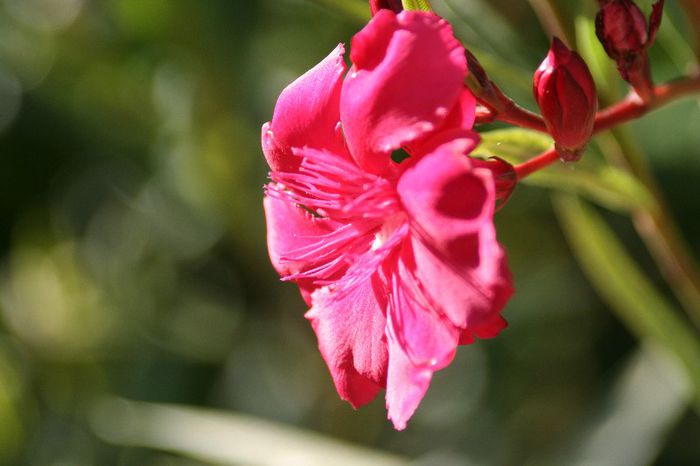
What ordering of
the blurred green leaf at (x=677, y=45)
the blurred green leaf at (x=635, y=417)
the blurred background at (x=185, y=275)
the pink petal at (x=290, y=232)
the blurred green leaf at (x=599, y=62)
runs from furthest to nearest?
the blurred background at (x=185, y=275) < the blurred green leaf at (x=635, y=417) < the blurred green leaf at (x=677, y=45) < the blurred green leaf at (x=599, y=62) < the pink petal at (x=290, y=232)

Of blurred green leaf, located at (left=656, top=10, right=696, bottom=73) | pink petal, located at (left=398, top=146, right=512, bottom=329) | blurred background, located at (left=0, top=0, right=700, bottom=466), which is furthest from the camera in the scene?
blurred background, located at (left=0, top=0, right=700, bottom=466)

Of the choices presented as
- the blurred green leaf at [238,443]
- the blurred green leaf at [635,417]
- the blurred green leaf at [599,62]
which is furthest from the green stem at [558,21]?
the blurred green leaf at [238,443]

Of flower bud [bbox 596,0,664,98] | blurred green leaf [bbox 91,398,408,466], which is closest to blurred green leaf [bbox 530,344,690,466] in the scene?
blurred green leaf [bbox 91,398,408,466]

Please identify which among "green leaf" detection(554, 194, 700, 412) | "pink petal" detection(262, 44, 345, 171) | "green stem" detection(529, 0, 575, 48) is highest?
"pink petal" detection(262, 44, 345, 171)

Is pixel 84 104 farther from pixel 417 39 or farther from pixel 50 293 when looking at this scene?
pixel 417 39

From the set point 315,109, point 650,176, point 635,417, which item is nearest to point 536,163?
point 315,109

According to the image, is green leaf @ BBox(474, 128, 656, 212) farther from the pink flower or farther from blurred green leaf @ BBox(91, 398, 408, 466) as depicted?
blurred green leaf @ BBox(91, 398, 408, 466)

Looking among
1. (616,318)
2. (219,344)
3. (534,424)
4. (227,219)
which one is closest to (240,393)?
(219,344)

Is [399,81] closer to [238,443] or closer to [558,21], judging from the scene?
[558,21]

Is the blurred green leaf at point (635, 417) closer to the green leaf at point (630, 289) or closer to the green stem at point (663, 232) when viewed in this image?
the green leaf at point (630, 289)
